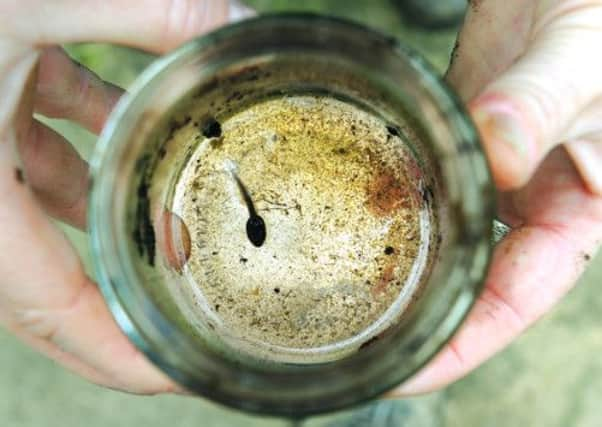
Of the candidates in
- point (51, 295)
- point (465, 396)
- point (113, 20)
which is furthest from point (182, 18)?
point (465, 396)

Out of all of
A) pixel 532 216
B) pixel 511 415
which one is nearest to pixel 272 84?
pixel 532 216

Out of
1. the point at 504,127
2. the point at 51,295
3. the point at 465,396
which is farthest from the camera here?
the point at 465,396

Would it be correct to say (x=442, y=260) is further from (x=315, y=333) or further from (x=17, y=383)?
(x=17, y=383)

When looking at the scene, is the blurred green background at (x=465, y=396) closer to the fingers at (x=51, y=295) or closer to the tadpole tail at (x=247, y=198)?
the fingers at (x=51, y=295)

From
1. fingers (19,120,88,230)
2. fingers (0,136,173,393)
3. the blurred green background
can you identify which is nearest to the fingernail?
fingers (0,136,173,393)

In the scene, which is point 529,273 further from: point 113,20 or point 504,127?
point 113,20
